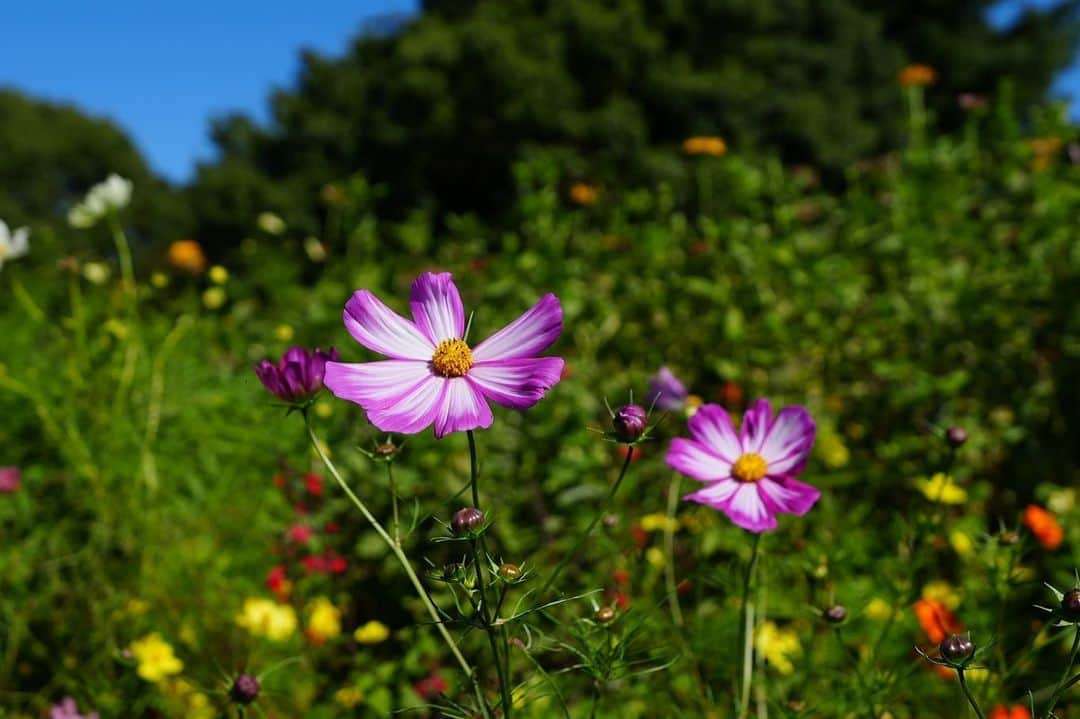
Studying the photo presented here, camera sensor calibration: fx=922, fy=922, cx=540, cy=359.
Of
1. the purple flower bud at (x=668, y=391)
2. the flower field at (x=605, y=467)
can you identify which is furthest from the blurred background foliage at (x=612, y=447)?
the purple flower bud at (x=668, y=391)

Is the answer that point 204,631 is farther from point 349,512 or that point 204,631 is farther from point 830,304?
point 830,304

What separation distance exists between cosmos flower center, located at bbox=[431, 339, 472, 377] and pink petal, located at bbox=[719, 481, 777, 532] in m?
0.29

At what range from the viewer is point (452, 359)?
83 cm

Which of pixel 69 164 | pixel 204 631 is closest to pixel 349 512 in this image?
pixel 204 631

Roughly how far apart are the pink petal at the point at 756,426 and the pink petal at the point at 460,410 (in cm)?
39

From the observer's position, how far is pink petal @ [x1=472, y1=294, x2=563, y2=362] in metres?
0.80

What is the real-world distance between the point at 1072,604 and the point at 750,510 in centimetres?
30

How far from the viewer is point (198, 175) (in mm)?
12305

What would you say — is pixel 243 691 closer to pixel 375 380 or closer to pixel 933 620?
pixel 375 380

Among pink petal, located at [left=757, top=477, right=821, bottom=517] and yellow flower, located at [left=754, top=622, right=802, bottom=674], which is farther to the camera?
yellow flower, located at [left=754, top=622, right=802, bottom=674]

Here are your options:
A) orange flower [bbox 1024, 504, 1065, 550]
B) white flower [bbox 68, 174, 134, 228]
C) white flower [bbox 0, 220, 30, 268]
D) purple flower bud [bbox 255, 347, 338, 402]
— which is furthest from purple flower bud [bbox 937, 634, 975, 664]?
white flower [bbox 68, 174, 134, 228]

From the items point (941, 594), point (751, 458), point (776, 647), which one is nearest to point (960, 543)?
point (941, 594)

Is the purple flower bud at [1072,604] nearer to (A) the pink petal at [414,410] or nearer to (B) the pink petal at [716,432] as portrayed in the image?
(B) the pink petal at [716,432]

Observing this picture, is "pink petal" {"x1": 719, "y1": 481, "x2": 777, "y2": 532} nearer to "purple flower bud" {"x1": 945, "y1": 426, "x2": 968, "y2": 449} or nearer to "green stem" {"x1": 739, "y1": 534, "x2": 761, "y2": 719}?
"green stem" {"x1": 739, "y1": 534, "x2": 761, "y2": 719}
